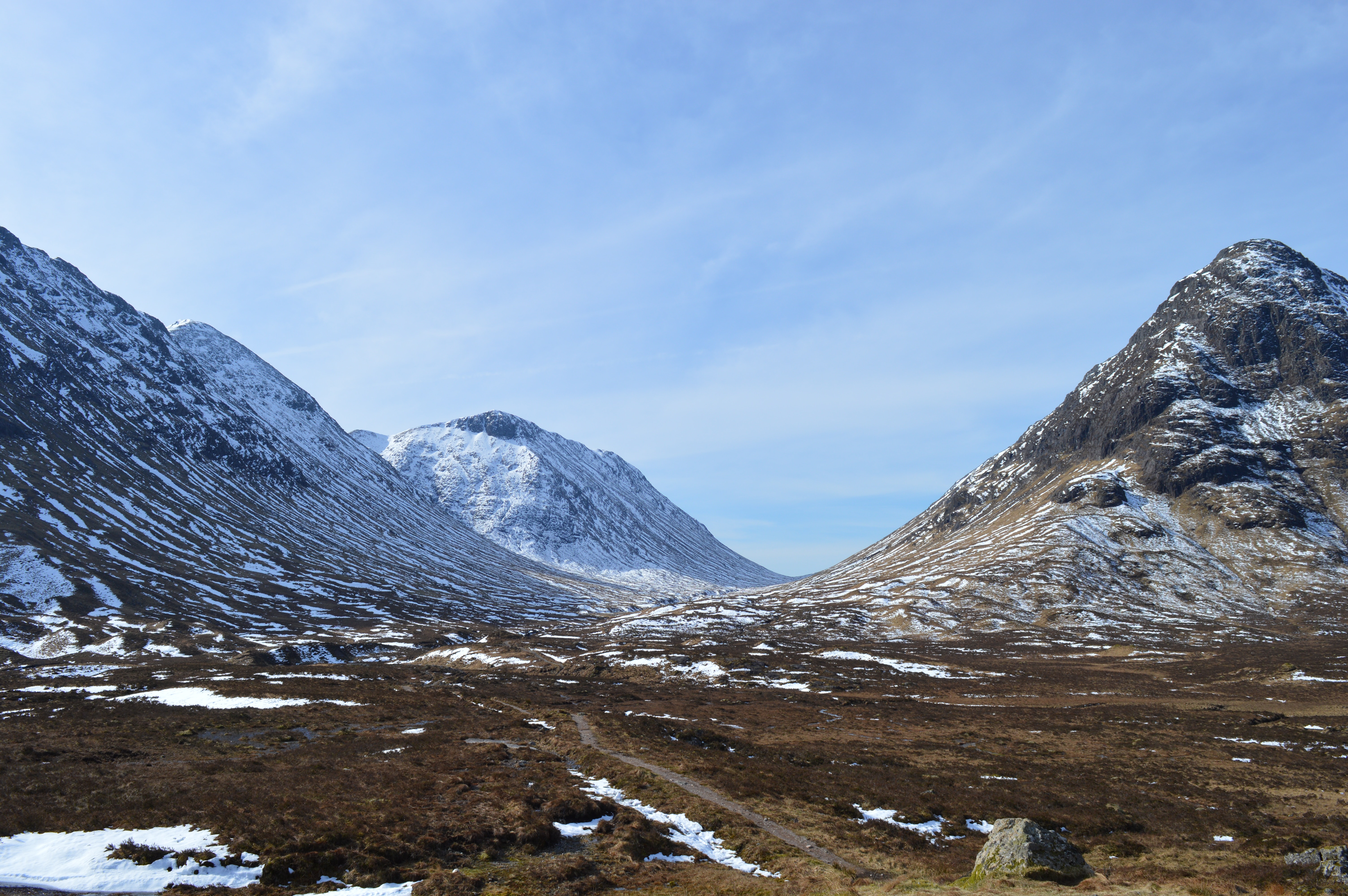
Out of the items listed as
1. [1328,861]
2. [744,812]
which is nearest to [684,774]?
[744,812]

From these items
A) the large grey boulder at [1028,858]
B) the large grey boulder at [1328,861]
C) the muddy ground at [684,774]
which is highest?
the large grey boulder at [1328,861]

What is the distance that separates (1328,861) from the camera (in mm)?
21406

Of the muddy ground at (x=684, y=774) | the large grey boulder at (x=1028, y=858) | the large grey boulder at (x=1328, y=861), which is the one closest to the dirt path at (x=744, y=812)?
the muddy ground at (x=684, y=774)

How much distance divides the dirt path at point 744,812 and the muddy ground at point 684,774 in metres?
0.41

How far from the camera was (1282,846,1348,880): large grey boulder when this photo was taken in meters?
20.6

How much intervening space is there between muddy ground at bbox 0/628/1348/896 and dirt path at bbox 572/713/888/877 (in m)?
0.41

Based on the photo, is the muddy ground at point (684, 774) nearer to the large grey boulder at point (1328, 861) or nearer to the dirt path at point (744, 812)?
the dirt path at point (744, 812)

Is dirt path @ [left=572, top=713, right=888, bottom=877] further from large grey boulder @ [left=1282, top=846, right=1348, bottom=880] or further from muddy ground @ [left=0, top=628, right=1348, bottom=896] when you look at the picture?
large grey boulder @ [left=1282, top=846, right=1348, bottom=880]

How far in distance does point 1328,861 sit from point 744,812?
69.3ft

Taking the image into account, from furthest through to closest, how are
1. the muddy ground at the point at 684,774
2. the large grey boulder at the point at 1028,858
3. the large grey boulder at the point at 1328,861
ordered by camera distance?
the muddy ground at the point at 684,774 → the large grey boulder at the point at 1028,858 → the large grey boulder at the point at 1328,861

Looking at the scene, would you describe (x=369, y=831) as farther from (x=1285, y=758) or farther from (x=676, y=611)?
(x=676, y=611)

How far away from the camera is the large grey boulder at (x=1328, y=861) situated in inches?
813

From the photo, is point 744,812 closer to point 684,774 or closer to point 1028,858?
point 684,774

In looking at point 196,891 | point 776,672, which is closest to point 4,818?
point 196,891
